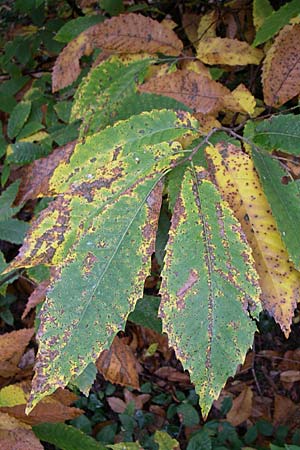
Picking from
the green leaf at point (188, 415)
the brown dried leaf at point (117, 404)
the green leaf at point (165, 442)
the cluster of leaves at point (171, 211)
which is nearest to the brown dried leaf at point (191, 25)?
the cluster of leaves at point (171, 211)

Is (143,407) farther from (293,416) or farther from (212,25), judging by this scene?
(212,25)

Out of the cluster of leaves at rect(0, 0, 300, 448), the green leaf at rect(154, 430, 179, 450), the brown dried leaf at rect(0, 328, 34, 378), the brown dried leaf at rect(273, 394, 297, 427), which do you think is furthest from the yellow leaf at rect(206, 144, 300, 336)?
the brown dried leaf at rect(273, 394, 297, 427)

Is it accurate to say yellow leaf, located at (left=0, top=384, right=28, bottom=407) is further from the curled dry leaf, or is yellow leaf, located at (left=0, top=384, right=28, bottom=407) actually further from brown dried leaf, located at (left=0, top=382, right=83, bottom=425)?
the curled dry leaf

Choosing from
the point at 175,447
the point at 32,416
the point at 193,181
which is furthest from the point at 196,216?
the point at 175,447

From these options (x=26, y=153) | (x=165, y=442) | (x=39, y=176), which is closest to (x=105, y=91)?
(x=39, y=176)

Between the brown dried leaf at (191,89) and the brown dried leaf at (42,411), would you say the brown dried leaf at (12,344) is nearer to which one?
the brown dried leaf at (42,411)

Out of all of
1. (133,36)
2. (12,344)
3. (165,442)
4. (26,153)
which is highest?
(133,36)

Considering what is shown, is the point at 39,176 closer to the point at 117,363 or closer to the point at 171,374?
the point at 117,363
